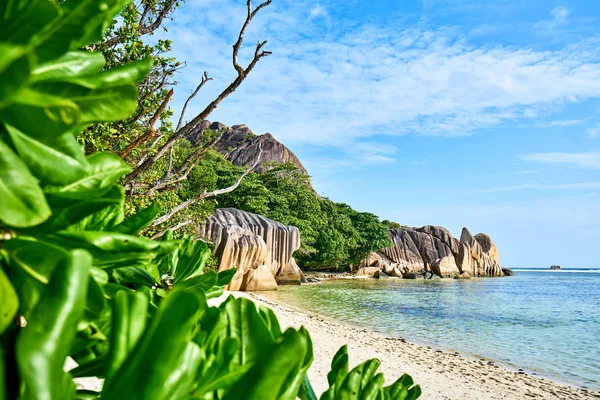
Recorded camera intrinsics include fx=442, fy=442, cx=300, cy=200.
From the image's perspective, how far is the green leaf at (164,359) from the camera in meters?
0.28

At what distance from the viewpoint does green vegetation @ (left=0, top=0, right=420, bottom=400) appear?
0.84 feet

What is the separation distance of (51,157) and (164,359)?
0.15 metres

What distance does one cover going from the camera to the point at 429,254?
36094 millimetres

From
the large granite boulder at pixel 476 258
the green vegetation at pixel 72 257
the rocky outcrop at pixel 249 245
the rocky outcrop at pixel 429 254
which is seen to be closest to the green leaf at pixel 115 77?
the green vegetation at pixel 72 257

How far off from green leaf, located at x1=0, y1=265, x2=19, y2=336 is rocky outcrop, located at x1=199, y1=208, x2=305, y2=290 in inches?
537

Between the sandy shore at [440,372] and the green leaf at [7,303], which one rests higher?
the green leaf at [7,303]

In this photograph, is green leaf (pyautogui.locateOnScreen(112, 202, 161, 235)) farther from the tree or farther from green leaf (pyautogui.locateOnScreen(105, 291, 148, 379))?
the tree

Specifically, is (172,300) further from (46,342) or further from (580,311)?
(580,311)

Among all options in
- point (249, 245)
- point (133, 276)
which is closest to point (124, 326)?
point (133, 276)

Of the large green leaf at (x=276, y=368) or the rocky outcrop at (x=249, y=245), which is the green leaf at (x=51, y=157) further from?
the rocky outcrop at (x=249, y=245)

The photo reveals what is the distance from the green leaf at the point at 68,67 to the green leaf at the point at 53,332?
0.42 ft

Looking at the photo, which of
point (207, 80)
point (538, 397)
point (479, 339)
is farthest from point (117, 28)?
point (479, 339)

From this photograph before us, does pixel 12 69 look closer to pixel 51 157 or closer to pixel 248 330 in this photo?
pixel 51 157

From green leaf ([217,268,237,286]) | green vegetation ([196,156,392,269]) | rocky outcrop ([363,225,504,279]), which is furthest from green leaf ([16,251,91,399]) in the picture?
rocky outcrop ([363,225,504,279])
